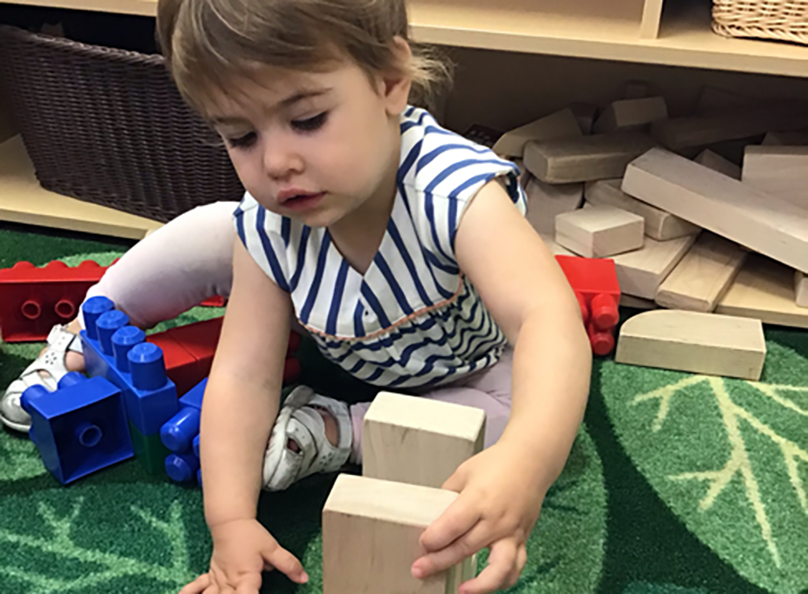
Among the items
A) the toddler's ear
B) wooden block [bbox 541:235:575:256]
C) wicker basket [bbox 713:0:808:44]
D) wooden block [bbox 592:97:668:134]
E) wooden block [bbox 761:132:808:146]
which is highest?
the toddler's ear

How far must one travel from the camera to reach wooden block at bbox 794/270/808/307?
1.04 m

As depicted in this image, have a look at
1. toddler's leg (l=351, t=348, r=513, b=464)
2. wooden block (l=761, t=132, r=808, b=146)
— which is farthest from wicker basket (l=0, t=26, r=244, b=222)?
wooden block (l=761, t=132, r=808, b=146)

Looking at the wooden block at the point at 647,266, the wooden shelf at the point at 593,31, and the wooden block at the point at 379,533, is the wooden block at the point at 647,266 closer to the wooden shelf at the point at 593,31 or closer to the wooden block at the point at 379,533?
the wooden shelf at the point at 593,31

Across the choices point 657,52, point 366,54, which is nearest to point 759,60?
point 657,52

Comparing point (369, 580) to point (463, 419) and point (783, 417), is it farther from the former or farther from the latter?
point (783, 417)

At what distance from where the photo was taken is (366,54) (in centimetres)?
61

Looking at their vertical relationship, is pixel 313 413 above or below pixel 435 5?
below

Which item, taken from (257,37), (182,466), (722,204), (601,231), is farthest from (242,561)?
(722,204)

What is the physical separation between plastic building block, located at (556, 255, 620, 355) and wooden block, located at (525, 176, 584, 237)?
0.20 meters

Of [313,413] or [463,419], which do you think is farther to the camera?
[313,413]

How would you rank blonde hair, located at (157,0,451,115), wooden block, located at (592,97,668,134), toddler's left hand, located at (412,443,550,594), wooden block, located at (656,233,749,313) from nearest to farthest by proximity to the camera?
1. toddler's left hand, located at (412,443,550,594)
2. blonde hair, located at (157,0,451,115)
3. wooden block, located at (656,233,749,313)
4. wooden block, located at (592,97,668,134)

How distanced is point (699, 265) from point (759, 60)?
0.88 ft

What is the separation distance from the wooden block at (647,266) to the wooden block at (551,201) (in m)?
0.13

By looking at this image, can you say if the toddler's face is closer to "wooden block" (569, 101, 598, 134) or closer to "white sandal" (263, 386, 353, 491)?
"white sandal" (263, 386, 353, 491)
